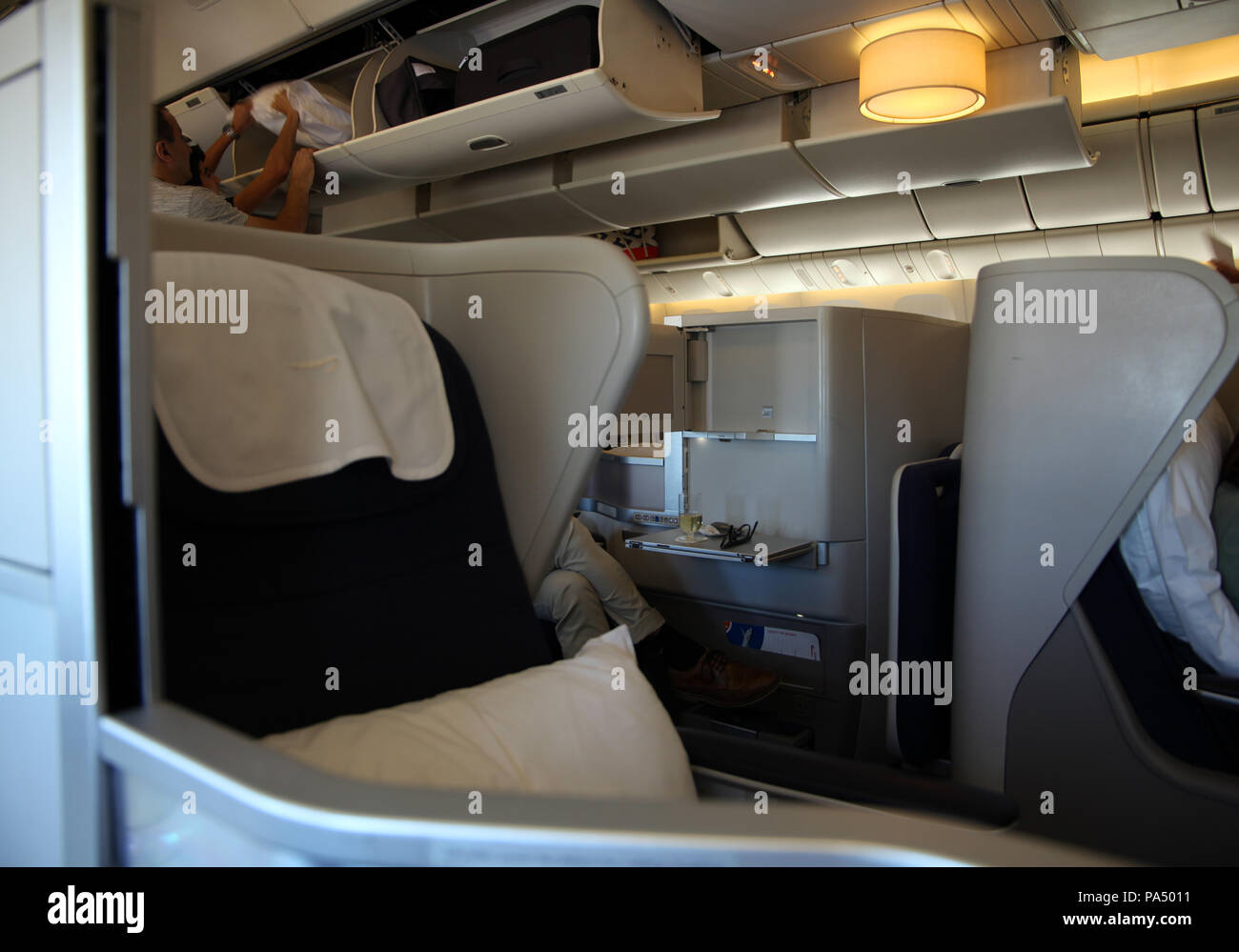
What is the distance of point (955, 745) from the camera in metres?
2.22

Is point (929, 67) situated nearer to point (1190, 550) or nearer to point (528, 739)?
point (1190, 550)

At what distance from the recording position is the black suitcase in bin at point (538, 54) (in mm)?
3434

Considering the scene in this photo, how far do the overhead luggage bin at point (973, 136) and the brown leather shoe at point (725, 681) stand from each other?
8.41ft

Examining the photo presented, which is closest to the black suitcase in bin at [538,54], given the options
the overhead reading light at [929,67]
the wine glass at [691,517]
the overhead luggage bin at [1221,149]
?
the overhead reading light at [929,67]

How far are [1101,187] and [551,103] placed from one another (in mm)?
3474

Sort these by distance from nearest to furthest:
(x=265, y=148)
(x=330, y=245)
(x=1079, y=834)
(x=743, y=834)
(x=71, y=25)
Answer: (x=743, y=834)
(x=71, y=25)
(x=330, y=245)
(x=1079, y=834)
(x=265, y=148)

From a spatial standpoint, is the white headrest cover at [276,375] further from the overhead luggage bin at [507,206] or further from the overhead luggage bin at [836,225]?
the overhead luggage bin at [836,225]

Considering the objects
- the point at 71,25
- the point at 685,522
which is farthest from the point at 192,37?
the point at 71,25

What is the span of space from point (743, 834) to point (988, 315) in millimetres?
1913

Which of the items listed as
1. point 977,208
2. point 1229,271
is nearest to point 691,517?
point 1229,271

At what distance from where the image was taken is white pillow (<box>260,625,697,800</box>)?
2.84 feet

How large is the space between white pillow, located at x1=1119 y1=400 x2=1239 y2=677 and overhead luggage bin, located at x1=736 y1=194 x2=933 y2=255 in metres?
4.09

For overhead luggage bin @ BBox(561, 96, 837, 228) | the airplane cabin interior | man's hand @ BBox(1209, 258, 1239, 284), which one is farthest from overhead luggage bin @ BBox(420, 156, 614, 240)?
man's hand @ BBox(1209, 258, 1239, 284)
